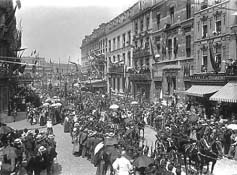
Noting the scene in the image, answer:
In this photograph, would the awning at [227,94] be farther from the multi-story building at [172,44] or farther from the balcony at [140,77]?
the balcony at [140,77]

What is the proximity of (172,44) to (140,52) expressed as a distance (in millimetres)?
7586

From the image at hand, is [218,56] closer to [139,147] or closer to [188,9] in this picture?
[188,9]

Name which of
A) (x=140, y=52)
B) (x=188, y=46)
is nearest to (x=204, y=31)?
(x=188, y=46)

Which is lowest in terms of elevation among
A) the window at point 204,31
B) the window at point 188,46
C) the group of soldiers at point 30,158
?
the group of soldiers at point 30,158

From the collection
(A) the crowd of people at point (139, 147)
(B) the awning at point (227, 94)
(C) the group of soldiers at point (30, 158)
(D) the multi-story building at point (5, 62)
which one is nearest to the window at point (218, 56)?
(B) the awning at point (227, 94)

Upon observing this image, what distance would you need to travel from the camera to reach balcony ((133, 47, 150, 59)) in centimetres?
3715

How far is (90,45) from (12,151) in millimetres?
55468

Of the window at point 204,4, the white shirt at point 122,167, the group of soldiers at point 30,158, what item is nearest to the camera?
the white shirt at point 122,167

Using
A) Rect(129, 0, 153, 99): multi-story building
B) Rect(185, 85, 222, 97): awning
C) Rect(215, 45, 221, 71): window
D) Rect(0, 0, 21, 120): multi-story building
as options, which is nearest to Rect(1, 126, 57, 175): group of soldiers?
Rect(0, 0, 21, 120): multi-story building

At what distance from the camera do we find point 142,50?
3812 cm

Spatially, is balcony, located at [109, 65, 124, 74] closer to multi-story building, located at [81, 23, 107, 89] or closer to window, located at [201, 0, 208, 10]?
multi-story building, located at [81, 23, 107, 89]

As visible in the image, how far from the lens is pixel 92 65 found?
53688 millimetres

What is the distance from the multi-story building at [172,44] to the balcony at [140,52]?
1628 millimetres

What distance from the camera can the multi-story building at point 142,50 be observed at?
3703 cm
